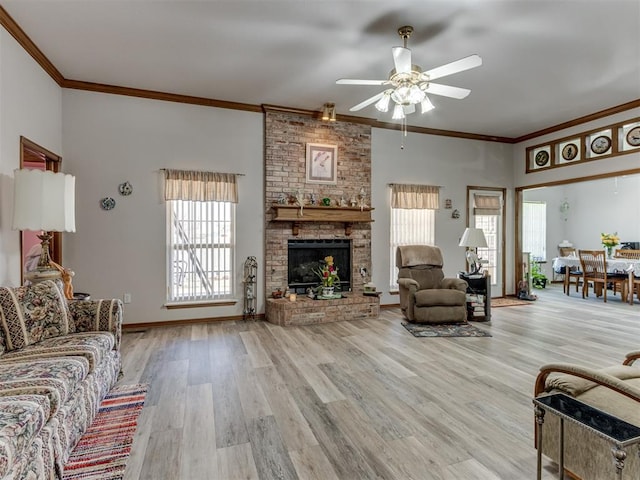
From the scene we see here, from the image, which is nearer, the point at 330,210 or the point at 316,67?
the point at 316,67

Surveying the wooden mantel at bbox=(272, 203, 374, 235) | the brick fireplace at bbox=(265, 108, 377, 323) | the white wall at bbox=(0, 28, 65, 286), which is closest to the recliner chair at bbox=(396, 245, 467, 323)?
the brick fireplace at bbox=(265, 108, 377, 323)

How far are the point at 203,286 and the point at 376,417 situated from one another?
3.35 meters

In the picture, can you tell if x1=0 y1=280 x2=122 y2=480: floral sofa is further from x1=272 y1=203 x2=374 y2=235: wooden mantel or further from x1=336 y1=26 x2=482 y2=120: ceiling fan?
x1=336 y1=26 x2=482 y2=120: ceiling fan

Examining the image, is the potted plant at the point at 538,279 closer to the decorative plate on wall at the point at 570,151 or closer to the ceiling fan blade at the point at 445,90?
the decorative plate on wall at the point at 570,151

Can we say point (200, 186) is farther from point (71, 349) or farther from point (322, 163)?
point (71, 349)

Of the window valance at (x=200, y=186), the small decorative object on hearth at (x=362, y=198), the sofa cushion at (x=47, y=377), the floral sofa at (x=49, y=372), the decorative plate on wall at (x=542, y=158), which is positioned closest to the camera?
the floral sofa at (x=49, y=372)

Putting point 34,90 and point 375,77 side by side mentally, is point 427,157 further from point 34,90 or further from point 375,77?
point 34,90

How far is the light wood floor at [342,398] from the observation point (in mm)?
1898

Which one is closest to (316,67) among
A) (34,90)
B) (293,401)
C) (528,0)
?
(528,0)

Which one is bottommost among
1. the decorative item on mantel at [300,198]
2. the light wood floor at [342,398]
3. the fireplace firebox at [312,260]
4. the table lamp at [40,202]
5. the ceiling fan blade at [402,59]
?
the light wood floor at [342,398]

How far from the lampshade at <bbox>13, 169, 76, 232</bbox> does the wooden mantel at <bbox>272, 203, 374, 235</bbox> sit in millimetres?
2712

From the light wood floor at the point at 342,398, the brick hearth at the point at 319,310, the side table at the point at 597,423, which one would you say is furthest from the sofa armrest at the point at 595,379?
the brick hearth at the point at 319,310

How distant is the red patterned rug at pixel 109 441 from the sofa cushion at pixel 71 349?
0.37 meters

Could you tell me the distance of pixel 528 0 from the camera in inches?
109
